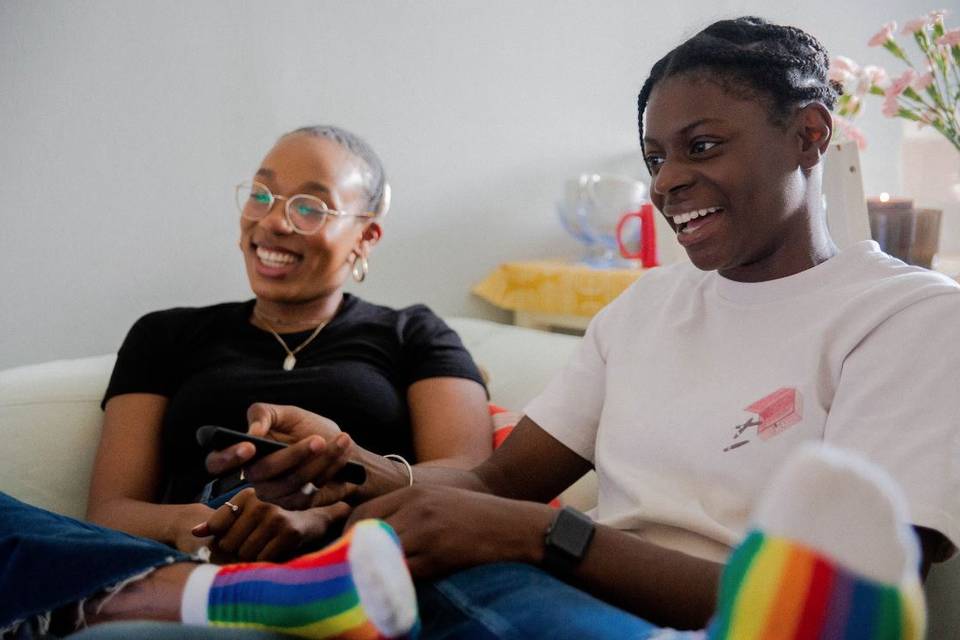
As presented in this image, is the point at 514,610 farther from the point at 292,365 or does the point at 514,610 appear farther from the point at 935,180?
the point at 935,180

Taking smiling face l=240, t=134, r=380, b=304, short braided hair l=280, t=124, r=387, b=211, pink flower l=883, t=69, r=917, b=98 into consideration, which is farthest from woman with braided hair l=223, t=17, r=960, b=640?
pink flower l=883, t=69, r=917, b=98

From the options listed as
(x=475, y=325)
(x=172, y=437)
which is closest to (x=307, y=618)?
(x=172, y=437)

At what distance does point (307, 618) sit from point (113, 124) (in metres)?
1.39

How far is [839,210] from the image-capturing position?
5.01 feet

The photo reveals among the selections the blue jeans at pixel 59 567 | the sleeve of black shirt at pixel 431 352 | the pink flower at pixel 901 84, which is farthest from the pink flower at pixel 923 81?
the blue jeans at pixel 59 567

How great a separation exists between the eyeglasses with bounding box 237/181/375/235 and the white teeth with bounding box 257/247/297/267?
45 mm

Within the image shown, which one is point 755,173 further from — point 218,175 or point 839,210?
point 218,175

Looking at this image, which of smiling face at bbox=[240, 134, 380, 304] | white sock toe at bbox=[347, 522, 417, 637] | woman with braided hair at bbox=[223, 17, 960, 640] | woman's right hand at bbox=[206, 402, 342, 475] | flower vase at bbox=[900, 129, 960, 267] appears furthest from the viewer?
flower vase at bbox=[900, 129, 960, 267]

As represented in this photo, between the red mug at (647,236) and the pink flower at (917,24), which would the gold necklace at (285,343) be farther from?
the pink flower at (917,24)

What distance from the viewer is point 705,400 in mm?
1025

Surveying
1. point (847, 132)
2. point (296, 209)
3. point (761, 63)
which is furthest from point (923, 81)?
point (296, 209)

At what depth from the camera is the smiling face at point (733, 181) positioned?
3.34 feet

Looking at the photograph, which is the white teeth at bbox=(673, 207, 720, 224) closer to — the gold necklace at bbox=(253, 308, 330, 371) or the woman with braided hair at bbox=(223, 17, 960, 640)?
the woman with braided hair at bbox=(223, 17, 960, 640)

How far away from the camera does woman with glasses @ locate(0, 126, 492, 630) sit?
4.58 ft
